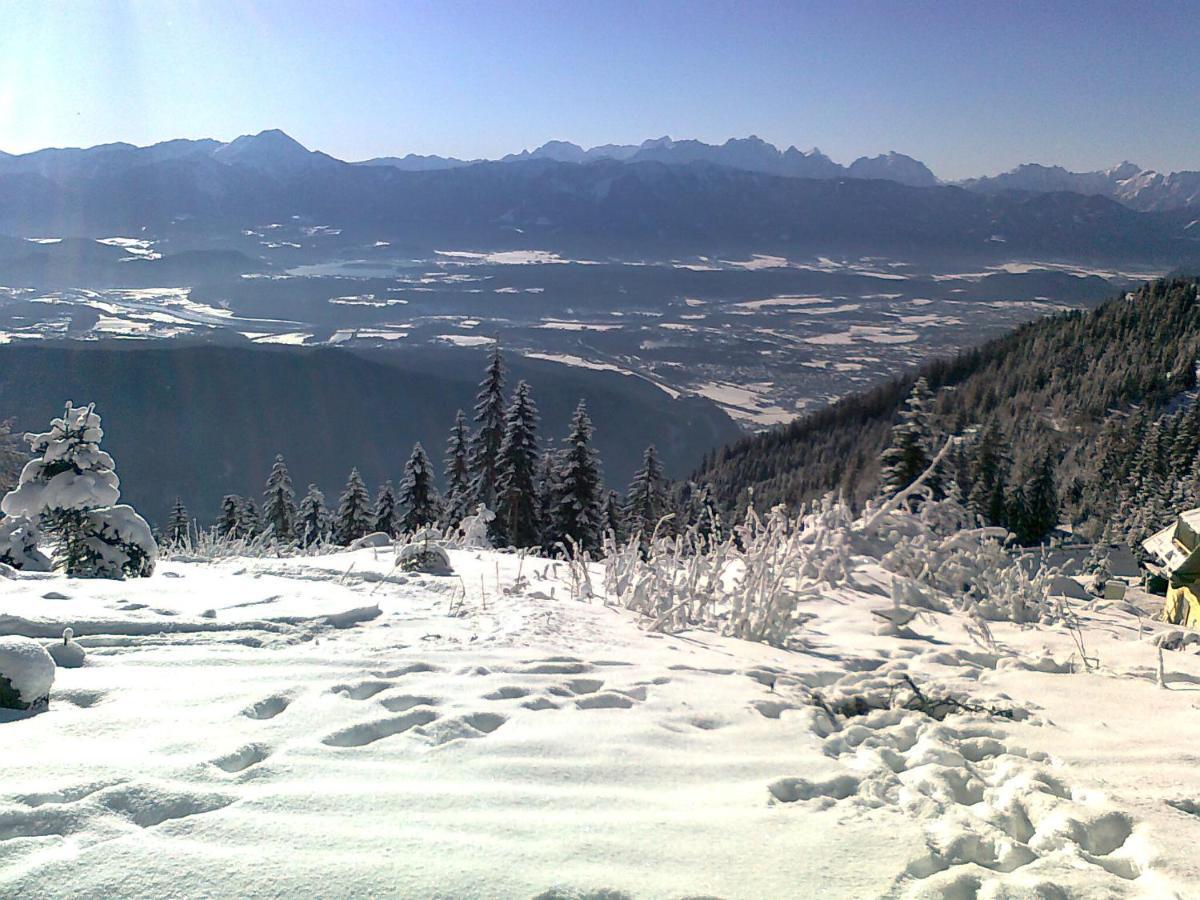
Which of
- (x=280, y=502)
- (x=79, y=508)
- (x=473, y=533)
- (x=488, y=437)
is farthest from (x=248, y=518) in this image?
(x=79, y=508)

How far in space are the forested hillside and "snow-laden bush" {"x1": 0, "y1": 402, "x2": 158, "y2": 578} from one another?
40.2 meters

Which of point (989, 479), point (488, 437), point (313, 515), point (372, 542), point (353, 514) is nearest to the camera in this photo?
point (372, 542)

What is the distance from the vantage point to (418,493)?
29.4m

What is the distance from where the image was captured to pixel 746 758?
2803mm

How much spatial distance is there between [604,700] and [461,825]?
136cm

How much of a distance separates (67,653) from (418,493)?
88.0ft

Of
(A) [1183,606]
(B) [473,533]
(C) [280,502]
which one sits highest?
(B) [473,533]

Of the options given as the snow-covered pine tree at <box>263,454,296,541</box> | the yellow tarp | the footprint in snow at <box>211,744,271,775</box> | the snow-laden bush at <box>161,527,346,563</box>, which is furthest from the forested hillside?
the footprint in snow at <box>211,744,271,775</box>

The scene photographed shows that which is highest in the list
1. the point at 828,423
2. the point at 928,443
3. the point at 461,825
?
the point at 461,825

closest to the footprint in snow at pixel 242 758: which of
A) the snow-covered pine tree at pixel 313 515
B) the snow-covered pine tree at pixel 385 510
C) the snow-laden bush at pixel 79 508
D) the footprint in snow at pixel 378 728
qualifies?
the footprint in snow at pixel 378 728

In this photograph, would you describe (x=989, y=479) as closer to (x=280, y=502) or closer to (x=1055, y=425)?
(x=280, y=502)

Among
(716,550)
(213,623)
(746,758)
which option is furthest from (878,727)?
(213,623)

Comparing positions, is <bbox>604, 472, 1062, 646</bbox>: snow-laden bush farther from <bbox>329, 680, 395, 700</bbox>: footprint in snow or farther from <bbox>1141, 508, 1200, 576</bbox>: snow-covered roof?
<bbox>1141, 508, 1200, 576</bbox>: snow-covered roof

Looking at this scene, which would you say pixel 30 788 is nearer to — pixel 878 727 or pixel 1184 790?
pixel 878 727
